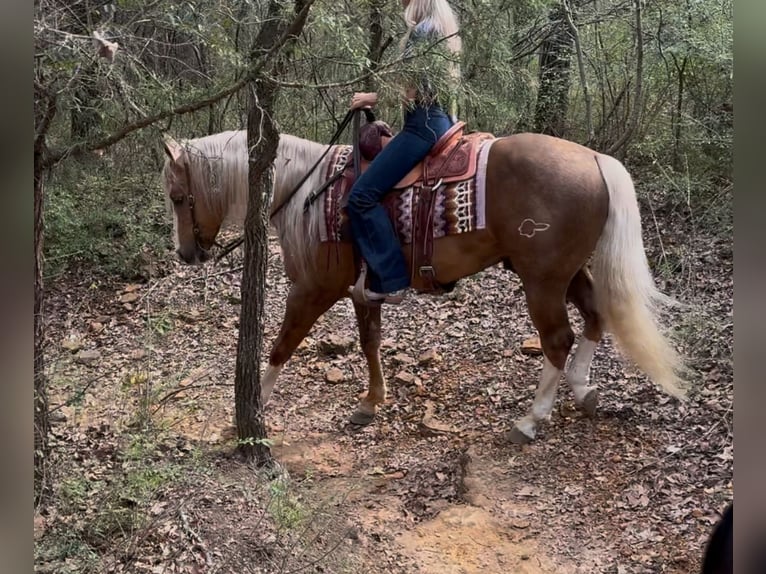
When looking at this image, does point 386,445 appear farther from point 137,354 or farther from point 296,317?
point 137,354

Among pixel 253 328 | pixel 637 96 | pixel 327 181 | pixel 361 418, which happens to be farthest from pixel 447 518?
pixel 637 96

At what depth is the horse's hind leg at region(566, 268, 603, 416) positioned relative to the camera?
297 centimetres

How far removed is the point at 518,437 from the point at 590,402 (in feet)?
1.15

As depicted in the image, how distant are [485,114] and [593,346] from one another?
115cm

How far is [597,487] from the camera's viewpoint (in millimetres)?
2648

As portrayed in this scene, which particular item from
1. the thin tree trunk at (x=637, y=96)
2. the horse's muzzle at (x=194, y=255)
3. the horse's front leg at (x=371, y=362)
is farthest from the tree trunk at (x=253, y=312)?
the thin tree trunk at (x=637, y=96)

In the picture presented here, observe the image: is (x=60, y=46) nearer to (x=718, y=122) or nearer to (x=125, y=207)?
(x=125, y=207)

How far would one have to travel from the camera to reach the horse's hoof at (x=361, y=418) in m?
3.21

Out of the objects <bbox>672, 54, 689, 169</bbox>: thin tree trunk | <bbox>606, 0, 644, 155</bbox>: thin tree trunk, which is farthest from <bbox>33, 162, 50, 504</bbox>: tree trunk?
<bbox>672, 54, 689, 169</bbox>: thin tree trunk

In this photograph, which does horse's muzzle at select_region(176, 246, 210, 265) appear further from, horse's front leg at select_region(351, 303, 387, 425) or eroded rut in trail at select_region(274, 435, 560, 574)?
eroded rut in trail at select_region(274, 435, 560, 574)

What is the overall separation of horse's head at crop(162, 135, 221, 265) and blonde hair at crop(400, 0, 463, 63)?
1.06 metres

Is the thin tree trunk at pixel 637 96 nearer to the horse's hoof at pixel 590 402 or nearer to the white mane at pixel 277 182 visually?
the horse's hoof at pixel 590 402

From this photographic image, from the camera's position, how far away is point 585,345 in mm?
2988
